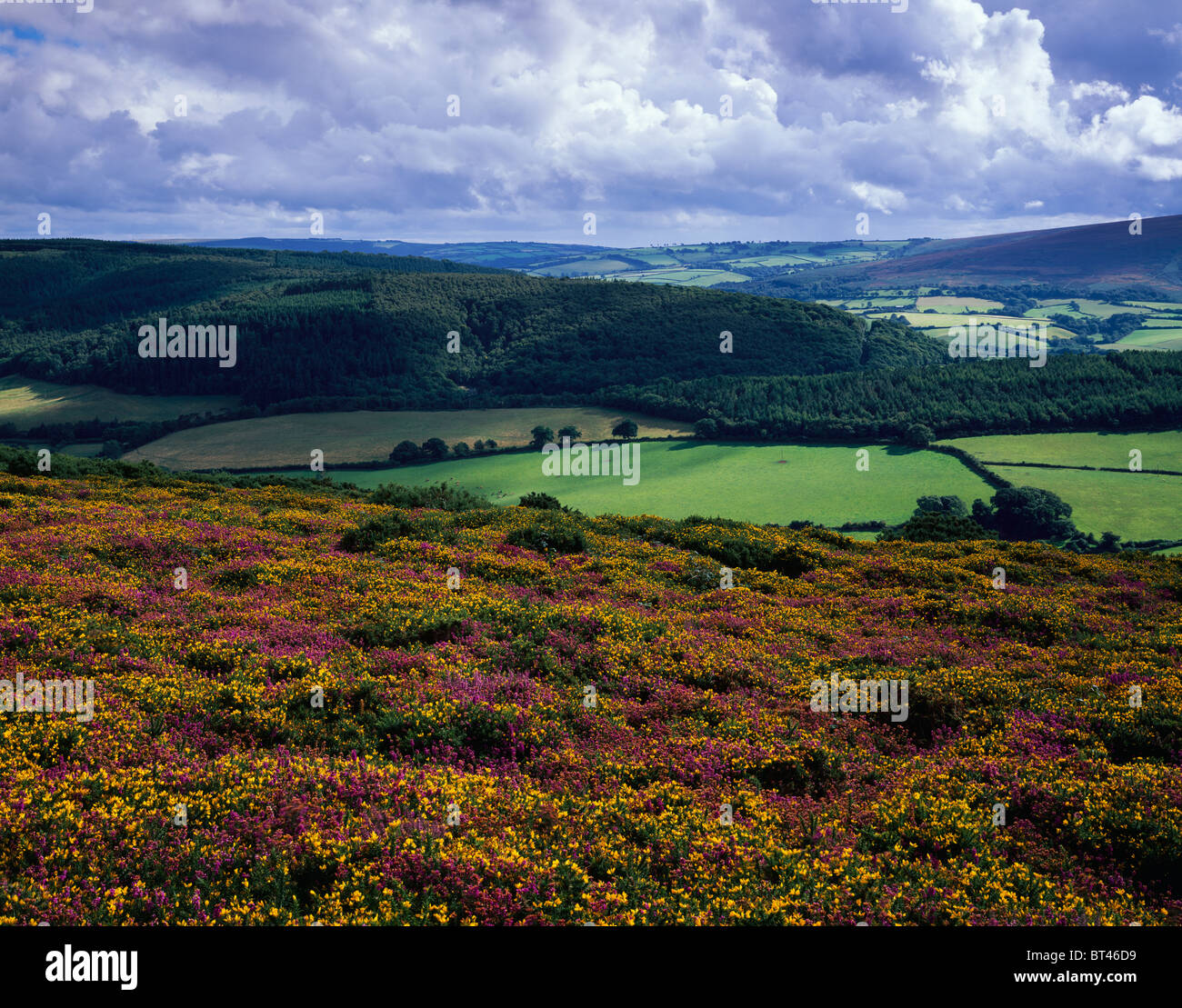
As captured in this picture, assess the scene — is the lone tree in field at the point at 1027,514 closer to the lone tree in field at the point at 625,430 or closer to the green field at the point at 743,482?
the green field at the point at 743,482

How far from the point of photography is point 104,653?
44.5ft

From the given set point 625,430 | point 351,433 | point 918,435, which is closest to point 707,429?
point 625,430

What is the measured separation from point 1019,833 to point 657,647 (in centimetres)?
761

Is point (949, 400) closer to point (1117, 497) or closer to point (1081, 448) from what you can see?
point (1081, 448)

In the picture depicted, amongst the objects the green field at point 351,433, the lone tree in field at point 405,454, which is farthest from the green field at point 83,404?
the lone tree in field at point 405,454

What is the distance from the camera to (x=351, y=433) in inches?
5069

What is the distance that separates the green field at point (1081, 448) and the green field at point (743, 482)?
27.9ft

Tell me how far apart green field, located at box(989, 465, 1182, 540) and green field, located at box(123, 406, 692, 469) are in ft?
195

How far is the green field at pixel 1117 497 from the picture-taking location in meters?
69.7

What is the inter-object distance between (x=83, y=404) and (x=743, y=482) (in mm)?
153226
